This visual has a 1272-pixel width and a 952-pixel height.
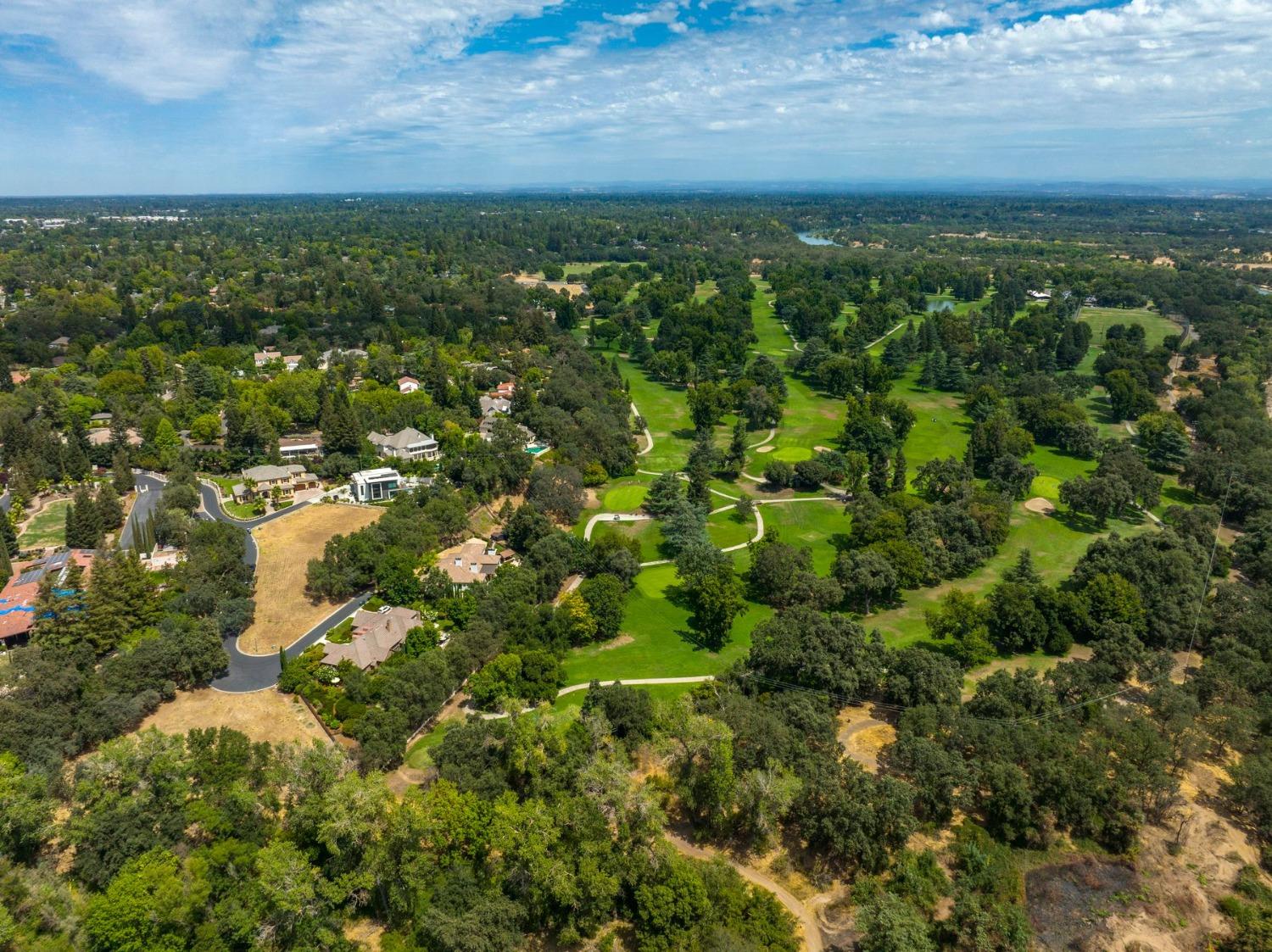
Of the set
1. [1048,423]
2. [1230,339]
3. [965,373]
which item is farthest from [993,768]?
[1230,339]

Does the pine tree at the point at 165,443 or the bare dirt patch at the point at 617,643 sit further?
the pine tree at the point at 165,443

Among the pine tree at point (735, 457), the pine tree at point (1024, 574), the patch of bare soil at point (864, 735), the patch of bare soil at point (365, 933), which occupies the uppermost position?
the pine tree at point (735, 457)

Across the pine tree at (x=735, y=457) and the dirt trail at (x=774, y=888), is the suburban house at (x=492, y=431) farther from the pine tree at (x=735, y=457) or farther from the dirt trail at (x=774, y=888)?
the dirt trail at (x=774, y=888)

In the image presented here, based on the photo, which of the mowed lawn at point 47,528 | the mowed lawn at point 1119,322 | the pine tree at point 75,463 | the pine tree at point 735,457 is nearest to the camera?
the mowed lawn at point 47,528

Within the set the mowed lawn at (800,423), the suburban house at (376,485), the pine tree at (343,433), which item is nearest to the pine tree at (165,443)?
the pine tree at (343,433)

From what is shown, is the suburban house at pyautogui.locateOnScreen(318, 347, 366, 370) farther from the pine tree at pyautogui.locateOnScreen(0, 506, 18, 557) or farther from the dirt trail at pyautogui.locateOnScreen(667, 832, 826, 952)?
the dirt trail at pyautogui.locateOnScreen(667, 832, 826, 952)

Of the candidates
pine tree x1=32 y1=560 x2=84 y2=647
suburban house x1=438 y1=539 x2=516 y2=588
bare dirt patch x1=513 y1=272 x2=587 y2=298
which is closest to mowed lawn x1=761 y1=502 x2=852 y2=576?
suburban house x1=438 y1=539 x2=516 y2=588

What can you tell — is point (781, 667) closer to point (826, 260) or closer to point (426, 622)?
point (426, 622)
